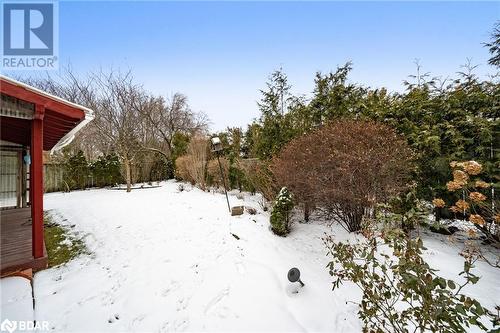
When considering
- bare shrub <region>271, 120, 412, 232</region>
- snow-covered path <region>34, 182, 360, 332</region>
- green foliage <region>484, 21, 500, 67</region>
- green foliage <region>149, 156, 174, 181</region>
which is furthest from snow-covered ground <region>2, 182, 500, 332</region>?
green foliage <region>149, 156, 174, 181</region>

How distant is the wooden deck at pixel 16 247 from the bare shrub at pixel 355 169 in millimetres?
5917

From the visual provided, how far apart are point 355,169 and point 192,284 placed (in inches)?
167

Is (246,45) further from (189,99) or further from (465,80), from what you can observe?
(189,99)

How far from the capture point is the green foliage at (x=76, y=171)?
14.3m

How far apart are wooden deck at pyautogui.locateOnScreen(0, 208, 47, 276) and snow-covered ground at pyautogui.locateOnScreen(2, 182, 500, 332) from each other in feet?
1.02

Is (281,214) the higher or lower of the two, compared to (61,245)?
higher

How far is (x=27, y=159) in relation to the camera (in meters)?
8.14

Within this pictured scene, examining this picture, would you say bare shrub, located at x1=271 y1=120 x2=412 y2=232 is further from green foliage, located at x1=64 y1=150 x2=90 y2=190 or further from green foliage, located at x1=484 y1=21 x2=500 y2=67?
green foliage, located at x1=64 y1=150 x2=90 y2=190

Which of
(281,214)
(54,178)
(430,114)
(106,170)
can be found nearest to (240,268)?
(281,214)

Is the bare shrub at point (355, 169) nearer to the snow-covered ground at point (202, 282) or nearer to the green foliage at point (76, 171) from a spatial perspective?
the snow-covered ground at point (202, 282)

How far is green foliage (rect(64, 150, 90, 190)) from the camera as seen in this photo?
1427 cm
